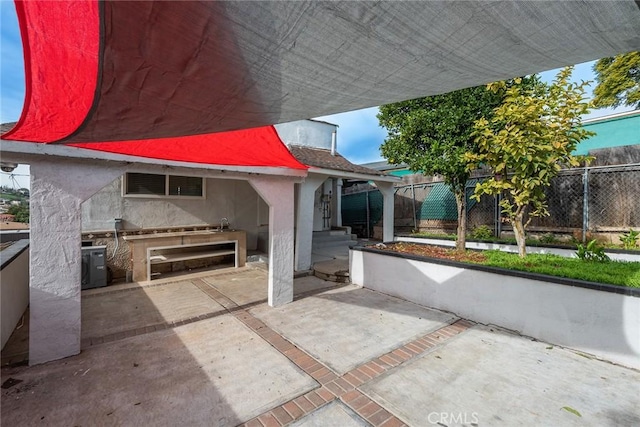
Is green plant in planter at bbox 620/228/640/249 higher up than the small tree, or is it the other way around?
the small tree

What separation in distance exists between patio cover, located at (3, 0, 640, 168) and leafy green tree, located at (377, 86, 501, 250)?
5058 mm

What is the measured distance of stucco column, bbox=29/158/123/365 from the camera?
12.0 feet

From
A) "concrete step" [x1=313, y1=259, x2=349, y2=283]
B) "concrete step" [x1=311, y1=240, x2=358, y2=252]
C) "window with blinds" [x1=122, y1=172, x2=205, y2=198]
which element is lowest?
"concrete step" [x1=313, y1=259, x2=349, y2=283]

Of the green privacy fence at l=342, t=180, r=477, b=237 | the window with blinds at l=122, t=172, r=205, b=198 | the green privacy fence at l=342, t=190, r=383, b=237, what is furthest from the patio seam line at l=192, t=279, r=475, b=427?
the green privacy fence at l=342, t=190, r=383, b=237

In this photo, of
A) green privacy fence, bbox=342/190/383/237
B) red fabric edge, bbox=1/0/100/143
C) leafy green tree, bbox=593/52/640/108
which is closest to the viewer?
red fabric edge, bbox=1/0/100/143

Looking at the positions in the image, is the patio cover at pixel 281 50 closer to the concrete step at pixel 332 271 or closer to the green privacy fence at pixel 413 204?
the concrete step at pixel 332 271

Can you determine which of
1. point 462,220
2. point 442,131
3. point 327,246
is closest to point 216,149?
point 442,131

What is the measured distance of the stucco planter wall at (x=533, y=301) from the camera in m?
3.76

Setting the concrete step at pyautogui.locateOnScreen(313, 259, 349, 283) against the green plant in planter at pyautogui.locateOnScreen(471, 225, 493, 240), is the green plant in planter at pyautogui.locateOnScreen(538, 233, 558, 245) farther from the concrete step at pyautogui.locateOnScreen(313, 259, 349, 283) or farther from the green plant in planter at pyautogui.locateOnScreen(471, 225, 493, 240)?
the concrete step at pyautogui.locateOnScreen(313, 259, 349, 283)

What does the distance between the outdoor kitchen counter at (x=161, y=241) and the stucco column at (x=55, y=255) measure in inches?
145

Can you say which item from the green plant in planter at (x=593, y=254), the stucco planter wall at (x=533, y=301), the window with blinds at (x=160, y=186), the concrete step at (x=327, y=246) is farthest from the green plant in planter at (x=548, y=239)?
the window with blinds at (x=160, y=186)

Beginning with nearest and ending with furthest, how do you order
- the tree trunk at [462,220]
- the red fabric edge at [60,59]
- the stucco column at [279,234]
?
the red fabric edge at [60,59] → the stucco column at [279,234] → the tree trunk at [462,220]

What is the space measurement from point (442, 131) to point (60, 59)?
6.73m

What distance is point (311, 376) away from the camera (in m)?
3.49
